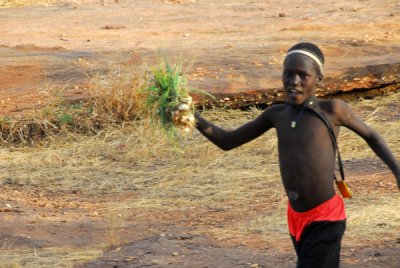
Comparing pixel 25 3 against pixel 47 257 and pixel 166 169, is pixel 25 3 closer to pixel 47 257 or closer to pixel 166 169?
pixel 166 169

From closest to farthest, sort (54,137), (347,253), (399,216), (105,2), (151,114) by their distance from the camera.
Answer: (151,114), (347,253), (399,216), (54,137), (105,2)

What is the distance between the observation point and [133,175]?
6965 millimetres

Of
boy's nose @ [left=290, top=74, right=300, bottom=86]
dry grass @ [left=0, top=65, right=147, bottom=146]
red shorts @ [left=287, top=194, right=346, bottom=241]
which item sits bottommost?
dry grass @ [left=0, top=65, right=147, bottom=146]

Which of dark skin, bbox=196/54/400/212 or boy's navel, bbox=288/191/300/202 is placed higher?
dark skin, bbox=196/54/400/212

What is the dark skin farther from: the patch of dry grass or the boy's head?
the patch of dry grass

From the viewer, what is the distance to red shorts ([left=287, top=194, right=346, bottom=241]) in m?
3.72

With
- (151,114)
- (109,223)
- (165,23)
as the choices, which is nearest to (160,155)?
(109,223)

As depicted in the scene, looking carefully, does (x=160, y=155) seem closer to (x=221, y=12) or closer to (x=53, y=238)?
(x=53, y=238)

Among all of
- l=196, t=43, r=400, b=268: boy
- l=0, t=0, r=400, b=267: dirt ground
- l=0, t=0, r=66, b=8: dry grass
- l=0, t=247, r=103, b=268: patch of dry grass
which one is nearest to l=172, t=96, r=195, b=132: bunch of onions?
l=196, t=43, r=400, b=268: boy

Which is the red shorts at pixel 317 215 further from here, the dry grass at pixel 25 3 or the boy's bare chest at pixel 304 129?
the dry grass at pixel 25 3

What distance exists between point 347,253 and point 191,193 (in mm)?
1821

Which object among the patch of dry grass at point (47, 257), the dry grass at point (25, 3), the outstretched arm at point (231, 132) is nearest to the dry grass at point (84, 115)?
the patch of dry grass at point (47, 257)

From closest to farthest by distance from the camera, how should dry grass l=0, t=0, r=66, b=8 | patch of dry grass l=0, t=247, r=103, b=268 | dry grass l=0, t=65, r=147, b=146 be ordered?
patch of dry grass l=0, t=247, r=103, b=268 < dry grass l=0, t=65, r=147, b=146 < dry grass l=0, t=0, r=66, b=8

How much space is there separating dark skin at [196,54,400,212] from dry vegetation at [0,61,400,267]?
1241 mm
